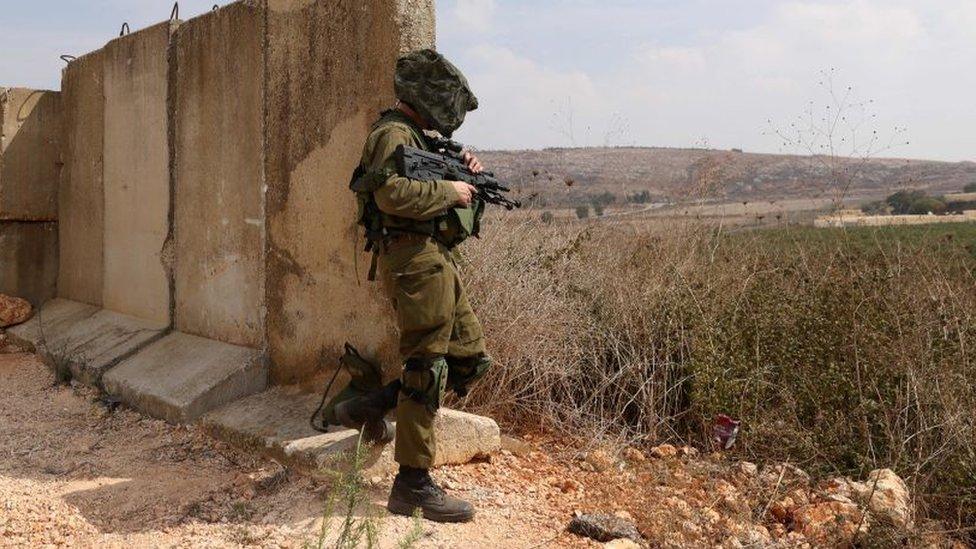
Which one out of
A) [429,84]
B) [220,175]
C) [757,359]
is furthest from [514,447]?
[220,175]

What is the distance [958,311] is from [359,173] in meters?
3.50

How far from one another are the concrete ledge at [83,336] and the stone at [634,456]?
2.85 meters

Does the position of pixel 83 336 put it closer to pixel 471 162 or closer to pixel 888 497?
pixel 471 162

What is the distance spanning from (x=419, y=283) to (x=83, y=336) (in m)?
3.53

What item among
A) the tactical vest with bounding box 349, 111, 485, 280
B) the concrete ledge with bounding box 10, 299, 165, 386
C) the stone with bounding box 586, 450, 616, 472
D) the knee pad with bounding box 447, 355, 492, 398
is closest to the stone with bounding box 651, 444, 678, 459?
the stone with bounding box 586, 450, 616, 472

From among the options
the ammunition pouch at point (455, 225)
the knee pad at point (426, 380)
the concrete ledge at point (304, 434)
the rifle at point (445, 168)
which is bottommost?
the concrete ledge at point (304, 434)

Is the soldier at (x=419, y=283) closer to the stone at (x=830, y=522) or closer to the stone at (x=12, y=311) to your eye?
the stone at (x=830, y=522)

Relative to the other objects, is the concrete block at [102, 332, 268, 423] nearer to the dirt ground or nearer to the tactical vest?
the dirt ground

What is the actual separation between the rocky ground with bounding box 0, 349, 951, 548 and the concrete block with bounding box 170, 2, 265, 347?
2.46ft

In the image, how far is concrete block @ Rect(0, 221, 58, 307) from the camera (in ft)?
21.9

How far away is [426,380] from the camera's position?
10.5 feet

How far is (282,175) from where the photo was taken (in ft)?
14.0

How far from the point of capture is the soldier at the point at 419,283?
3.19 meters

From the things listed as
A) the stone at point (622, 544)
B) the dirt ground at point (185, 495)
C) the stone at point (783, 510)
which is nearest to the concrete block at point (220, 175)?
Answer: the dirt ground at point (185, 495)
